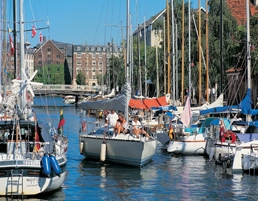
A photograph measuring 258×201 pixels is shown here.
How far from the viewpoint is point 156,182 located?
93.8 ft

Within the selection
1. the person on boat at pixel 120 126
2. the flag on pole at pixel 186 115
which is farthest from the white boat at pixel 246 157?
the flag on pole at pixel 186 115

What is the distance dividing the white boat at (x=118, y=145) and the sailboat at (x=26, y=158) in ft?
16.1

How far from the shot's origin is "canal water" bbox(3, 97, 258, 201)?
25406 mm

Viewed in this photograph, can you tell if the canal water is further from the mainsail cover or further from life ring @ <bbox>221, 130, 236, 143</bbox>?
the mainsail cover

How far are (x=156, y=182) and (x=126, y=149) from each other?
133 inches

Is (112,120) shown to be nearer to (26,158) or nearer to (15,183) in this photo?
→ (26,158)

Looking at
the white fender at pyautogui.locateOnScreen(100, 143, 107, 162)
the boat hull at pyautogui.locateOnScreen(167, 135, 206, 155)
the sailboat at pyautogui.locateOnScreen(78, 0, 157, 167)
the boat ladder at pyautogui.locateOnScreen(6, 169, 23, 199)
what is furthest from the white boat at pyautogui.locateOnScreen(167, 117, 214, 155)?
the boat ladder at pyautogui.locateOnScreen(6, 169, 23, 199)

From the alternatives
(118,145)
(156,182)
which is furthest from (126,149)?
(156,182)

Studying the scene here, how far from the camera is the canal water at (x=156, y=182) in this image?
25406 millimetres

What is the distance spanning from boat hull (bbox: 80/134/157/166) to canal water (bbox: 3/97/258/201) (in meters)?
0.37

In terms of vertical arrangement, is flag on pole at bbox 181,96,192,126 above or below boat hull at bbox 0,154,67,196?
above

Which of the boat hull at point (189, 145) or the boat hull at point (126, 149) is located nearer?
the boat hull at point (126, 149)

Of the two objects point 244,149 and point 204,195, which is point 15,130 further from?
point 244,149

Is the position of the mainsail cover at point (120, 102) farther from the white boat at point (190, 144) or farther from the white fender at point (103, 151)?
the white boat at point (190, 144)
